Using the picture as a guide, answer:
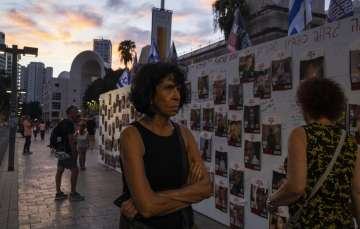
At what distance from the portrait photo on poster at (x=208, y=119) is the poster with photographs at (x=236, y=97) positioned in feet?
2.01

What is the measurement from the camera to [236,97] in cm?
597

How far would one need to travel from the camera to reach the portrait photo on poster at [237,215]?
580 cm

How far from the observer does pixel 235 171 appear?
6004 millimetres

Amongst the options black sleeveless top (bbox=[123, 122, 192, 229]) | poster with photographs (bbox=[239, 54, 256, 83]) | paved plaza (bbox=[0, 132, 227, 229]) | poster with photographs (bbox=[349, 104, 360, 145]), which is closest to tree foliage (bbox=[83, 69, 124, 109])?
paved plaza (bbox=[0, 132, 227, 229])

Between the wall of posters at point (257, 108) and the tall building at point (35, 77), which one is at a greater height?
the tall building at point (35, 77)

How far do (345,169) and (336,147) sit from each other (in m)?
0.13

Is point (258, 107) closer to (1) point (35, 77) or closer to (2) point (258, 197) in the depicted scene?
(2) point (258, 197)

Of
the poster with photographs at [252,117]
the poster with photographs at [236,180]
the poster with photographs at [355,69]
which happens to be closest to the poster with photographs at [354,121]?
the poster with photographs at [355,69]

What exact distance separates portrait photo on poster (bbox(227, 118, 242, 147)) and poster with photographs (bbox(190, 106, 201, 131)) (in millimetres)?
1084

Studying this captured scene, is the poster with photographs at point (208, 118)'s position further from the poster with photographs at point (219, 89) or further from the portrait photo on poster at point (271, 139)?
the portrait photo on poster at point (271, 139)

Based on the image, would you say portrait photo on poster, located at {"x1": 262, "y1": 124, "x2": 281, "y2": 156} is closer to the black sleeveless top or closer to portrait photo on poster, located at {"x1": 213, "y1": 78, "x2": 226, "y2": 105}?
portrait photo on poster, located at {"x1": 213, "y1": 78, "x2": 226, "y2": 105}

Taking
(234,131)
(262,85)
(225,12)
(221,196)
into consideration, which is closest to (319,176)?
(262,85)

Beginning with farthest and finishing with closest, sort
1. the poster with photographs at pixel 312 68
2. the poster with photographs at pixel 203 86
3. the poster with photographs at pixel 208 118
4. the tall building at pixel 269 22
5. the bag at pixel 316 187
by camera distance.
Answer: the tall building at pixel 269 22, the poster with photographs at pixel 203 86, the poster with photographs at pixel 208 118, the poster with photographs at pixel 312 68, the bag at pixel 316 187

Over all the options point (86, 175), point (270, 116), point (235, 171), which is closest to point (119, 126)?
point (86, 175)
